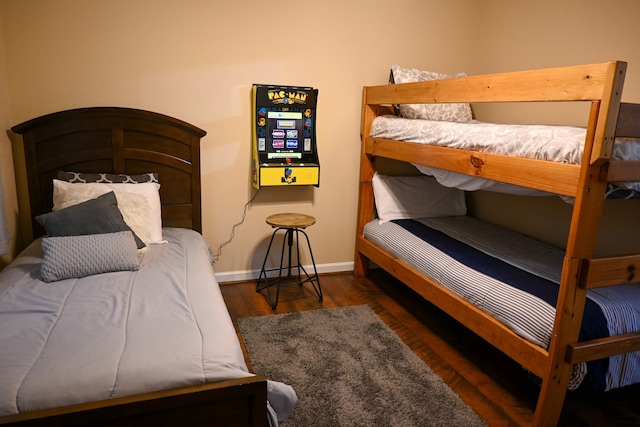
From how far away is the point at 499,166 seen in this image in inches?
79.8

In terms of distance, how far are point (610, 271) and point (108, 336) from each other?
1.91 m

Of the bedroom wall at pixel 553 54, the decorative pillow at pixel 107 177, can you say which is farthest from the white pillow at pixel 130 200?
the bedroom wall at pixel 553 54

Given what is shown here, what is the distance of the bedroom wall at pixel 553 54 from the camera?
250cm

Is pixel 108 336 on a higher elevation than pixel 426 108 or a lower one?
lower

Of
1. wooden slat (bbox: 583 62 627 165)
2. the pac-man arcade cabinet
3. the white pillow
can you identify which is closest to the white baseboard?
the pac-man arcade cabinet

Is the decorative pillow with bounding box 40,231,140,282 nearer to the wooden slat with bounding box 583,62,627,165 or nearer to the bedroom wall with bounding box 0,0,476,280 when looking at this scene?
the bedroom wall with bounding box 0,0,476,280

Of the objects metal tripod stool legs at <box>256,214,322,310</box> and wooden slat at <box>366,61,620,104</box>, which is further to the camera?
metal tripod stool legs at <box>256,214,322,310</box>

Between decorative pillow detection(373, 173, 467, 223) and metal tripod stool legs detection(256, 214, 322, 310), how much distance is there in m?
0.63

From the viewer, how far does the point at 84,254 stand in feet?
6.66

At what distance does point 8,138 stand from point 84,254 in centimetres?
121

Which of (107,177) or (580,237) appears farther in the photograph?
(107,177)

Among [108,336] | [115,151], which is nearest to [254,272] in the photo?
[115,151]

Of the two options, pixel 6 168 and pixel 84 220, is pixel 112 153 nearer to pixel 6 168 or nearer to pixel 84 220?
pixel 6 168

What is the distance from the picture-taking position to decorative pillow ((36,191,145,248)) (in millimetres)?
2205
